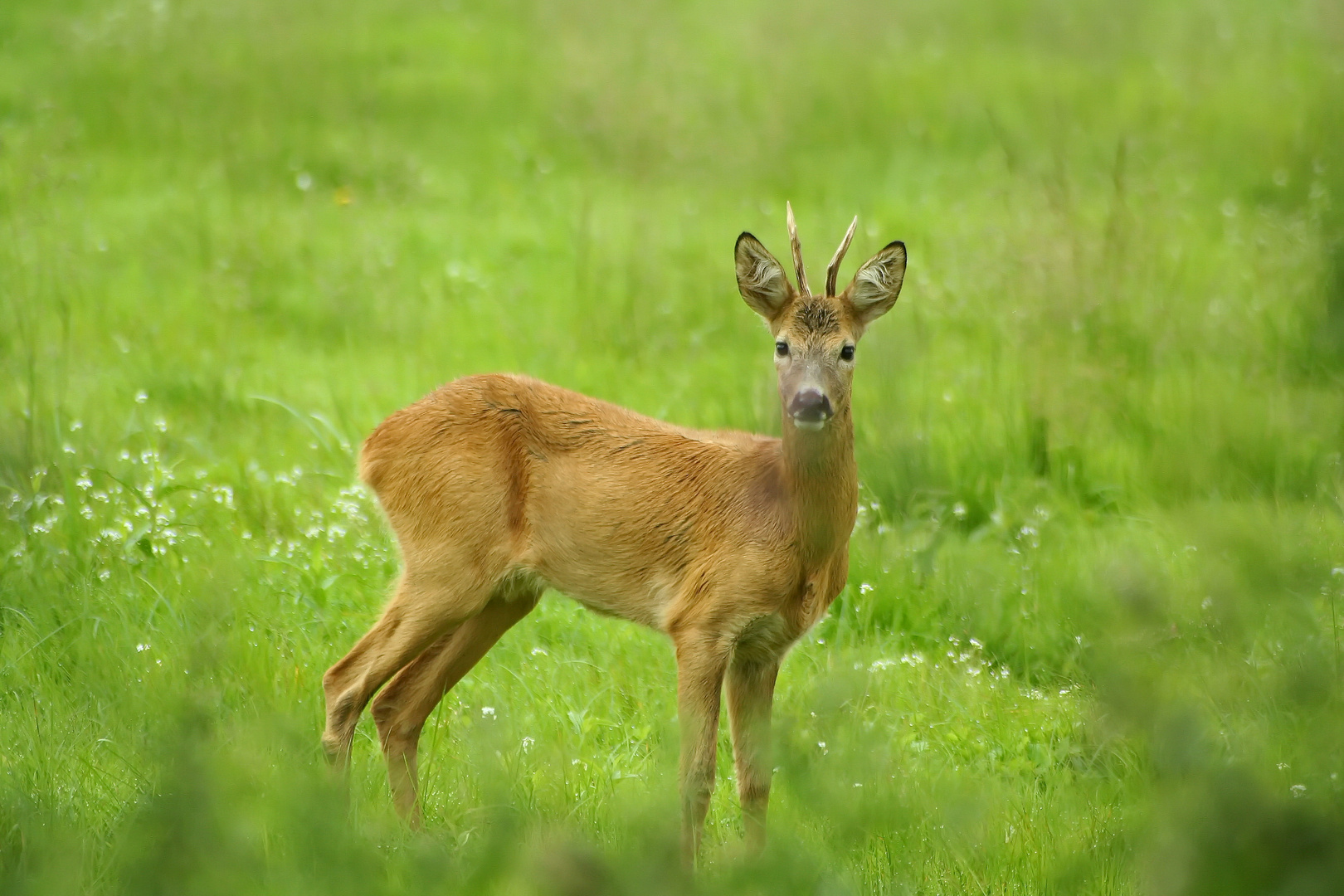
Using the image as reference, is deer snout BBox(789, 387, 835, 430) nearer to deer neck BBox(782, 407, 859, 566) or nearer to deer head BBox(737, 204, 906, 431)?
deer head BBox(737, 204, 906, 431)

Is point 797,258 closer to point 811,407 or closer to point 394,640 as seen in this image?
point 811,407

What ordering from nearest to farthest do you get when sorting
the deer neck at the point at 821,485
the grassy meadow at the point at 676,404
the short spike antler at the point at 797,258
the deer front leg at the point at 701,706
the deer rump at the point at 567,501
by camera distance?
the grassy meadow at the point at 676,404 → the short spike antler at the point at 797,258 → the deer front leg at the point at 701,706 → the deer neck at the point at 821,485 → the deer rump at the point at 567,501

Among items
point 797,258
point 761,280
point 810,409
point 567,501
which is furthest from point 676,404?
point 810,409

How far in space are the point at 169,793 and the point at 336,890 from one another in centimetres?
→ 27

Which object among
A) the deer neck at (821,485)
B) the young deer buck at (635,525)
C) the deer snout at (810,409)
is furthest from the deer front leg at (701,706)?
the deer snout at (810,409)

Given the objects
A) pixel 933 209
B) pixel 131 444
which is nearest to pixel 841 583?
pixel 131 444

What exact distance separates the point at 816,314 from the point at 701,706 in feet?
3.45

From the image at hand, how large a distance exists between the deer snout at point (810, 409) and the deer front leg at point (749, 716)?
28.4 inches

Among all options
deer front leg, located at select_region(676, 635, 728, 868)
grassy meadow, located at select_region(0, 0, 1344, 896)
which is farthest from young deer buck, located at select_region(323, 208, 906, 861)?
grassy meadow, located at select_region(0, 0, 1344, 896)

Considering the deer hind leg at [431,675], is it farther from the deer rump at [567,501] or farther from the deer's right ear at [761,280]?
the deer's right ear at [761,280]

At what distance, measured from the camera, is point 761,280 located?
12.8 ft

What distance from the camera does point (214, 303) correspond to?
7844mm

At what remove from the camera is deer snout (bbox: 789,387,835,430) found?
357cm

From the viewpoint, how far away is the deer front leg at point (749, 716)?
364 cm
